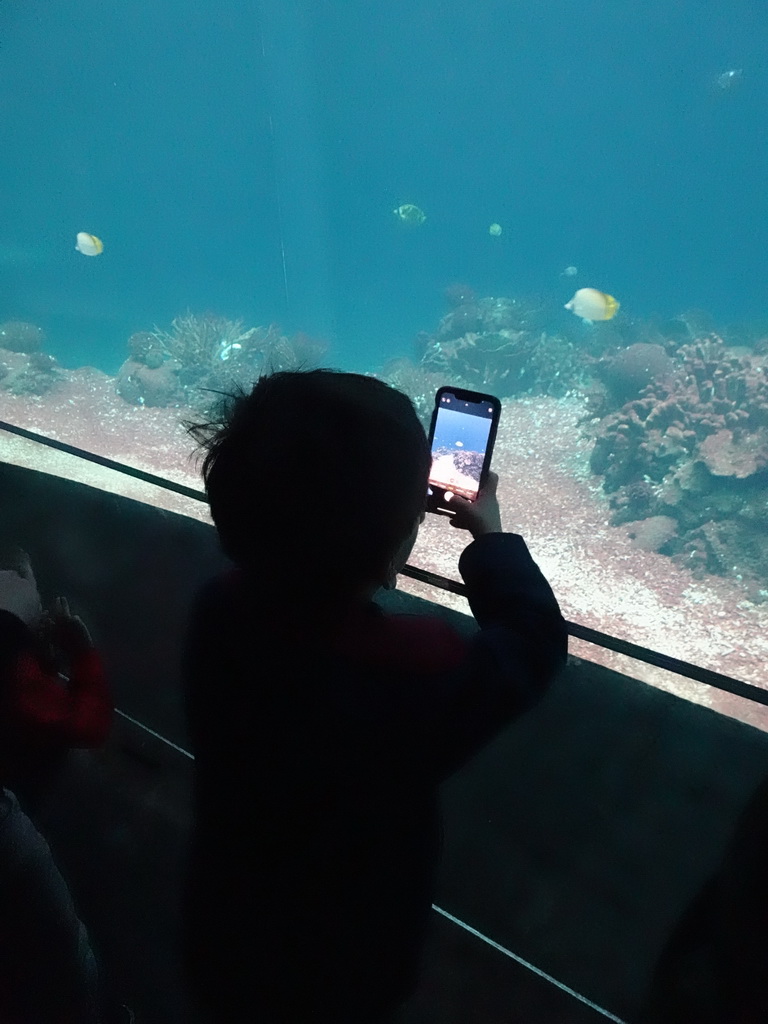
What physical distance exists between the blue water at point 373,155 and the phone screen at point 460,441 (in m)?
29.8

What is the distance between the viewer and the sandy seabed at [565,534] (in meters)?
2.86

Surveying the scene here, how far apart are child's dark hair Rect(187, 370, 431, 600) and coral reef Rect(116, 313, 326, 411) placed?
38.1 feet

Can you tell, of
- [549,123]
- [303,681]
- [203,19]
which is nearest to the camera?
[303,681]

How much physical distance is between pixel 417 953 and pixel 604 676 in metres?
0.72

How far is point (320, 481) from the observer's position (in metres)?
0.63

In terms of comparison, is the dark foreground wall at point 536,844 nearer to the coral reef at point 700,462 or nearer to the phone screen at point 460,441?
the phone screen at point 460,441

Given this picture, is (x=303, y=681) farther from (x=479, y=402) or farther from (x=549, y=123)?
(x=549, y=123)

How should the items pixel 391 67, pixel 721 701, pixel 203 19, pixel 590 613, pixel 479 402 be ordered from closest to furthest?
pixel 479 402 < pixel 721 701 < pixel 590 613 < pixel 203 19 < pixel 391 67

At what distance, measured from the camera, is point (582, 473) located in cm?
914

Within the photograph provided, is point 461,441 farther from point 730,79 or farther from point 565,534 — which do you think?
point 730,79

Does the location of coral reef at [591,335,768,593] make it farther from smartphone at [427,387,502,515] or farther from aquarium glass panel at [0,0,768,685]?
smartphone at [427,387,502,515]

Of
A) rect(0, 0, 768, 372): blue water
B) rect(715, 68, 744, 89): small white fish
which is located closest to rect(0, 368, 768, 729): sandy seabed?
rect(0, 0, 768, 372): blue water

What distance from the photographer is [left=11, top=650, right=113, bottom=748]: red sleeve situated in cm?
100

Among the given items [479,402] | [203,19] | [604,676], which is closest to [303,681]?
[479,402]
